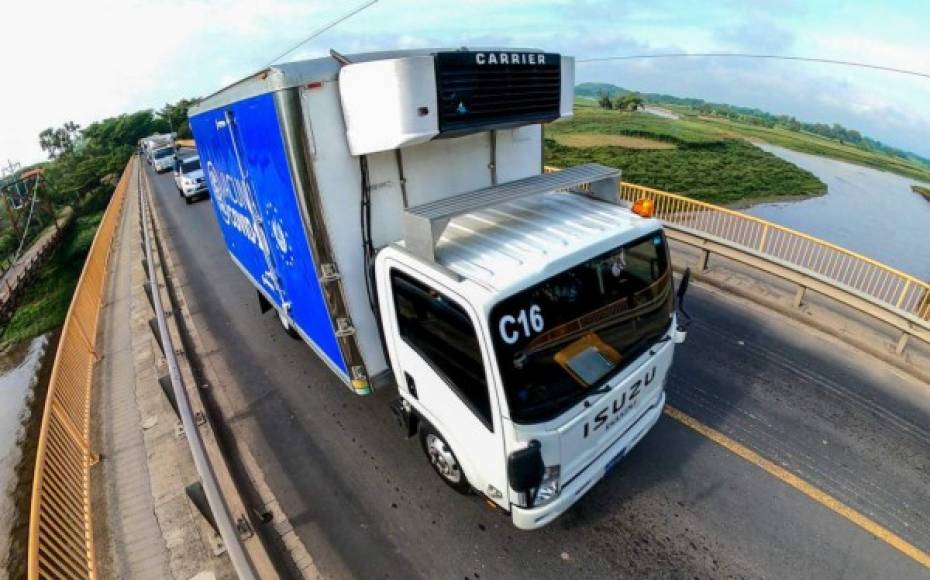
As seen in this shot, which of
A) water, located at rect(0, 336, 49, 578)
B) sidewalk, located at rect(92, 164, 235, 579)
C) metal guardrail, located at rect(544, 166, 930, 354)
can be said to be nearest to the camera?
sidewalk, located at rect(92, 164, 235, 579)

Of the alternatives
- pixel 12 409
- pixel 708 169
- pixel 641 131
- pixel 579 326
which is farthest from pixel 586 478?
pixel 641 131

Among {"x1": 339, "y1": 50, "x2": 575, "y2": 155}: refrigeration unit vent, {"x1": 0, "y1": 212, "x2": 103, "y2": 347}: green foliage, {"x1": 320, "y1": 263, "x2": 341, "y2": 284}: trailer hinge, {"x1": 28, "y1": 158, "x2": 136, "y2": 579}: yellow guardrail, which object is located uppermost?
{"x1": 339, "y1": 50, "x2": 575, "y2": 155}: refrigeration unit vent

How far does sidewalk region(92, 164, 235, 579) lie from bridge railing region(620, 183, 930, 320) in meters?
8.70

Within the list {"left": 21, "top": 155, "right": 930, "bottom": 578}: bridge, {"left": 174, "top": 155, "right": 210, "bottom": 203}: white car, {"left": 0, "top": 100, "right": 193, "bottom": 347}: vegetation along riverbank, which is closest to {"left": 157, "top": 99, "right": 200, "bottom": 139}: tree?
{"left": 0, "top": 100, "right": 193, "bottom": 347}: vegetation along riverbank

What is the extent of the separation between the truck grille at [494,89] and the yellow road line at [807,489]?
3.79 metres

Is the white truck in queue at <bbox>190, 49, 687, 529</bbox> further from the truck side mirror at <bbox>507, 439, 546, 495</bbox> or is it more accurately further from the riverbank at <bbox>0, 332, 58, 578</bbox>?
the riverbank at <bbox>0, 332, 58, 578</bbox>

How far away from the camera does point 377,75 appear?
3430 millimetres

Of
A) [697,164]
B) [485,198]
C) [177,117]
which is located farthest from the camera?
[177,117]

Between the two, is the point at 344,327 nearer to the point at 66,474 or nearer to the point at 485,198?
the point at 485,198

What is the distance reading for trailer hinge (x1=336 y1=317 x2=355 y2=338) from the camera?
4.33m

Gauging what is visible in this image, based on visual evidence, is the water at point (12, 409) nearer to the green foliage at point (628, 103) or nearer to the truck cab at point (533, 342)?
the truck cab at point (533, 342)

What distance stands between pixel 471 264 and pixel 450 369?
835mm

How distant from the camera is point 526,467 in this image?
300 cm

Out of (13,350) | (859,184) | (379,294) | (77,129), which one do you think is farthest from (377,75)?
(77,129)
